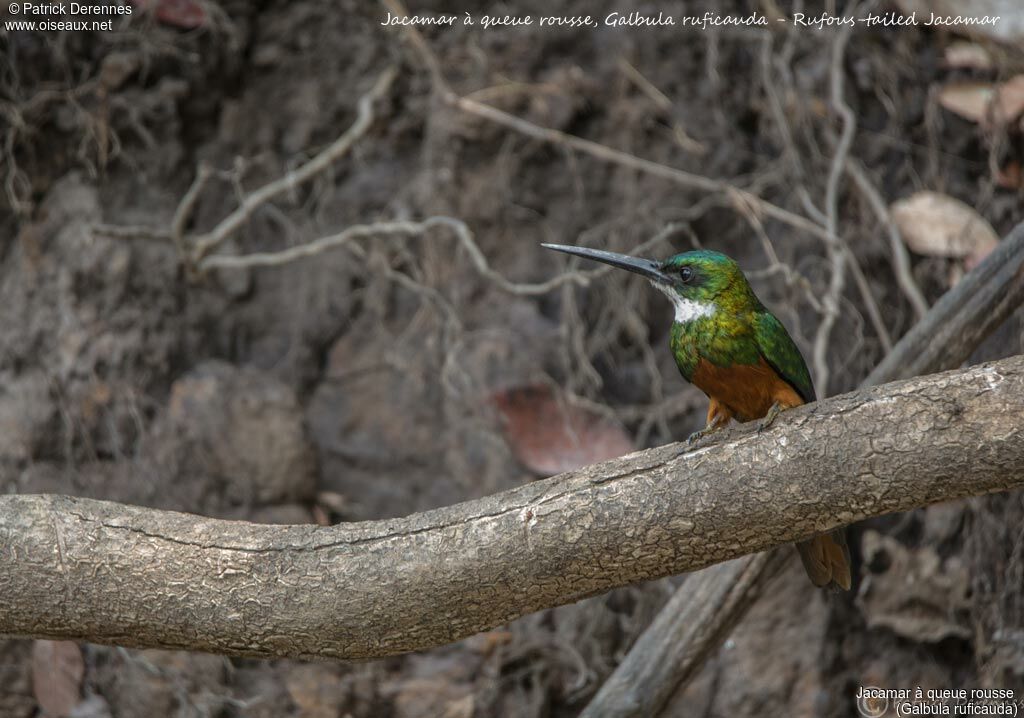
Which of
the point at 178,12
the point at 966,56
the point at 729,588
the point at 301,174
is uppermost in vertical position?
the point at 178,12

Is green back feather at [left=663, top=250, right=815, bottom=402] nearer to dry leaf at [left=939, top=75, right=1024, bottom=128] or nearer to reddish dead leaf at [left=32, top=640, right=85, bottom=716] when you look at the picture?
dry leaf at [left=939, top=75, right=1024, bottom=128]

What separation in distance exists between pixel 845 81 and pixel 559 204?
1.05 metres

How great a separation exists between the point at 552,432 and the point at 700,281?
4.07 feet

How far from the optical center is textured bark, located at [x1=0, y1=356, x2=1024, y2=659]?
171 centimetres

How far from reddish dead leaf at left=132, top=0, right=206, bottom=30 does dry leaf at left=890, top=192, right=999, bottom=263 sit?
7.48 ft

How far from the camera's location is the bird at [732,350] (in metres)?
2.23

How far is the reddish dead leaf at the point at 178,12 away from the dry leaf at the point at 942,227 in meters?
2.28

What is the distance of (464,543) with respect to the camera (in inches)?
71.1

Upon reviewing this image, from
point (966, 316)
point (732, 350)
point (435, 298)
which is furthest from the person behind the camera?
point (435, 298)

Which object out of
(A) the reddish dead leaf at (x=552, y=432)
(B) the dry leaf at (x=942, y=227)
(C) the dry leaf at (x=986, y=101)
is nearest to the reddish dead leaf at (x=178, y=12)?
(A) the reddish dead leaf at (x=552, y=432)

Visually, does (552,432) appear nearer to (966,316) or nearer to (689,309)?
(689,309)

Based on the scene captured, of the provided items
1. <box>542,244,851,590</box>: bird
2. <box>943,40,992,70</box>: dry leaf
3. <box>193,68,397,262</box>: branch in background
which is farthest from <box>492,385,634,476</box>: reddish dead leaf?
<box>943,40,992,70</box>: dry leaf

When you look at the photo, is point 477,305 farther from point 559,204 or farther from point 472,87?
point 472,87

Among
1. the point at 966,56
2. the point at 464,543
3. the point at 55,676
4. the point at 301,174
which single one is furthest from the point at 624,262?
the point at 966,56
